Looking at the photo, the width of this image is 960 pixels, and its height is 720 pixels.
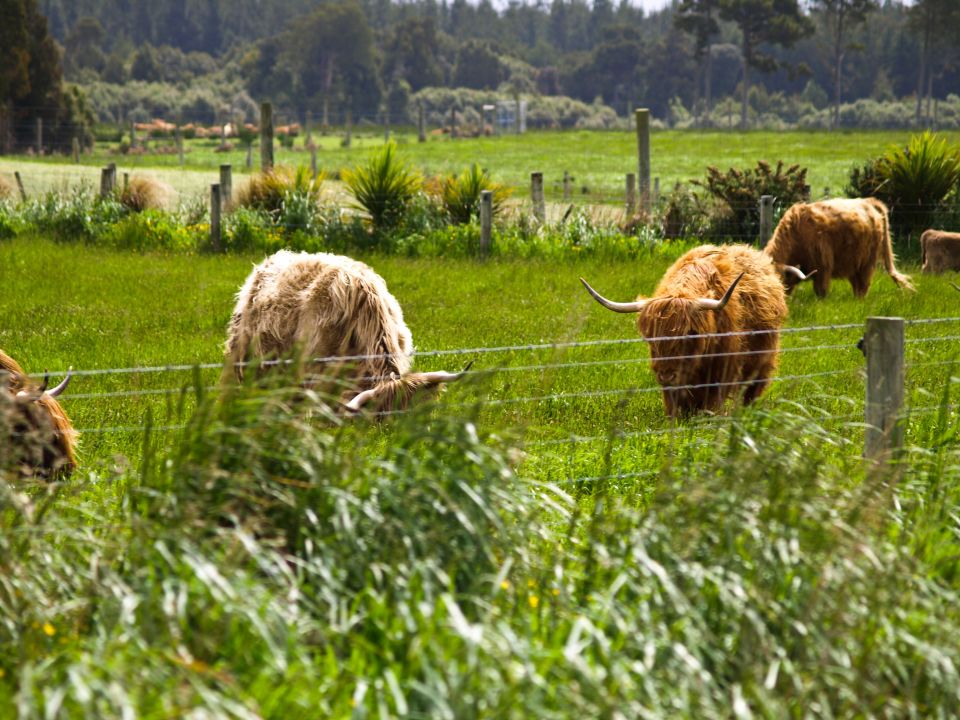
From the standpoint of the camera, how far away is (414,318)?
1288 cm

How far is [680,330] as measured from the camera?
8008mm

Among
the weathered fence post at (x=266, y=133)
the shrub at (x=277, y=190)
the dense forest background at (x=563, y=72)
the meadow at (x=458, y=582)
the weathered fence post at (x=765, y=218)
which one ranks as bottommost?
the meadow at (x=458, y=582)

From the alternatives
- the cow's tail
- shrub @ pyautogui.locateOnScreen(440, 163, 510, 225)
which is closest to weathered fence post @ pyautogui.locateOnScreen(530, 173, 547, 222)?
shrub @ pyautogui.locateOnScreen(440, 163, 510, 225)

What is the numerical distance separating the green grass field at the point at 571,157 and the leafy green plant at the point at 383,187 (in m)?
14.2

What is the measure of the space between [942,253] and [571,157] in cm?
4243

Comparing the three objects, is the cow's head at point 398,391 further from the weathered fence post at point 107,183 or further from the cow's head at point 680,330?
the weathered fence post at point 107,183

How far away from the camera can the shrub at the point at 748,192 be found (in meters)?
19.0

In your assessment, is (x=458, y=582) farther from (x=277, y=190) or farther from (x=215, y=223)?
(x=277, y=190)

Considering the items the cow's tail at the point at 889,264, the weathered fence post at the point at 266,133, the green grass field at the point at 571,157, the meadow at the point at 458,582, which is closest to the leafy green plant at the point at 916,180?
the cow's tail at the point at 889,264

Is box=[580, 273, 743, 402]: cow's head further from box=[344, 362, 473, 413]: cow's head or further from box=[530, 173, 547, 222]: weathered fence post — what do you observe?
box=[530, 173, 547, 222]: weathered fence post

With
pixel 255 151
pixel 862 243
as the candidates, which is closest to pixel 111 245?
pixel 862 243

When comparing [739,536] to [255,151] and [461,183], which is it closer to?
[461,183]

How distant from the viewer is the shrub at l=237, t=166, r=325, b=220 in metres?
19.8

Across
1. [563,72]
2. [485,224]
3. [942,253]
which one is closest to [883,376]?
[942,253]
